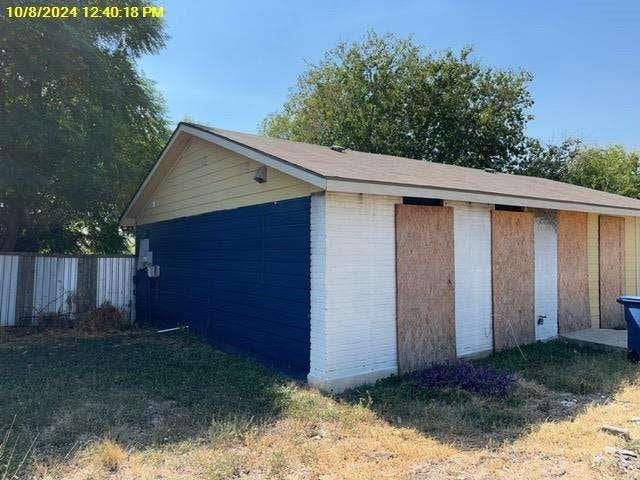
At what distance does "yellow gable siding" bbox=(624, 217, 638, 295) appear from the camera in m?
10.9

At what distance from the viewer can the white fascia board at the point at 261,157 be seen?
5.61 m

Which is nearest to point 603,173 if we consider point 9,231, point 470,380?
point 470,380

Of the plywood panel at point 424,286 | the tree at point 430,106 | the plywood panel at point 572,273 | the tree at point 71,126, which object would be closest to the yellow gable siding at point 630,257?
the plywood panel at point 572,273

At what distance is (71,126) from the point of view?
38.9ft

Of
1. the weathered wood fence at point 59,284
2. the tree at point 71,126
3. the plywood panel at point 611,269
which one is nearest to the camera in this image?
the plywood panel at point 611,269

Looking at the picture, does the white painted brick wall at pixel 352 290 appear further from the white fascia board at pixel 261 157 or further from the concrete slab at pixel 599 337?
the concrete slab at pixel 599 337

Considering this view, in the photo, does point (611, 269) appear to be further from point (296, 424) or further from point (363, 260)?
point (296, 424)

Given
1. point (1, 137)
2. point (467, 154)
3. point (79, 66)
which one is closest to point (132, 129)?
point (79, 66)

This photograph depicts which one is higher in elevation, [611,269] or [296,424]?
[611,269]

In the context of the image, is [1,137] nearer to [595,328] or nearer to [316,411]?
[316,411]

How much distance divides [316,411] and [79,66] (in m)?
11.1

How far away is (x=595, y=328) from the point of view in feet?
32.0

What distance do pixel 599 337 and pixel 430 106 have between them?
16.8 metres

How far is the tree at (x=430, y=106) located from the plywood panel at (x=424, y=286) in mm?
16556
